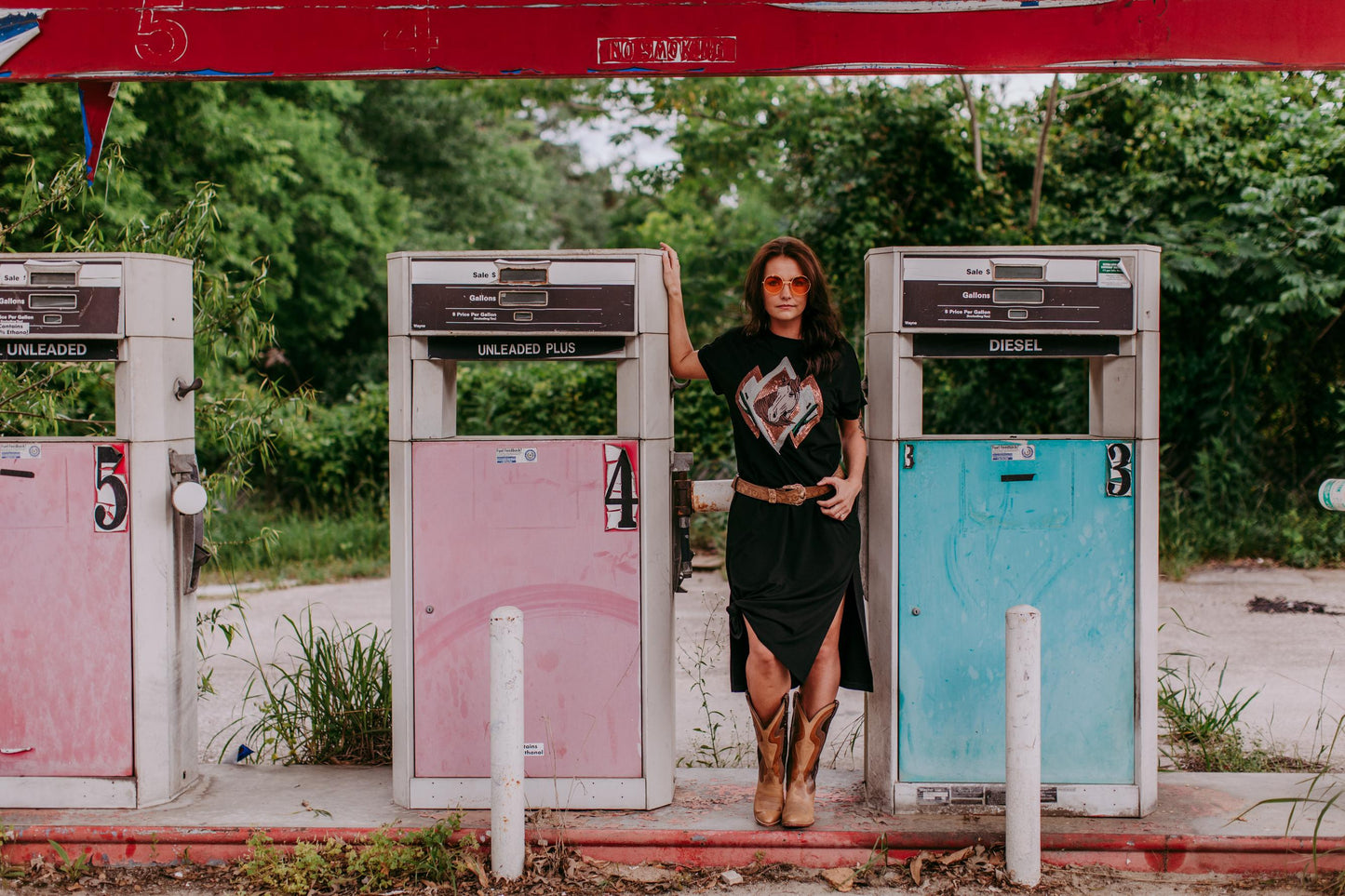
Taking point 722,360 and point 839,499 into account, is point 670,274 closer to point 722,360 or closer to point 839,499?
point 722,360

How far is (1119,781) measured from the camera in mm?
3865

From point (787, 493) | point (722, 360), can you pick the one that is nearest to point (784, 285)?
point (722, 360)

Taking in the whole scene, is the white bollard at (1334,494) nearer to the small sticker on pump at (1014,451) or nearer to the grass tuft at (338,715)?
the small sticker on pump at (1014,451)

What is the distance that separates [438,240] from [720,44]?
14.4m

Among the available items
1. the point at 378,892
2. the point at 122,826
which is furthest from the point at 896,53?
the point at 122,826

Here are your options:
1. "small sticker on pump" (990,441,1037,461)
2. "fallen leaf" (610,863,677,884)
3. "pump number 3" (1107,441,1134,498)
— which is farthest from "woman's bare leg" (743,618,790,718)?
"pump number 3" (1107,441,1134,498)

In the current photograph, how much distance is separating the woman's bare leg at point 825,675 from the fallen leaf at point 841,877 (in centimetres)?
50

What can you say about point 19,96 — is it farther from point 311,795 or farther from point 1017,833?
point 1017,833

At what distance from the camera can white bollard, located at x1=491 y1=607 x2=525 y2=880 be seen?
11.3 ft

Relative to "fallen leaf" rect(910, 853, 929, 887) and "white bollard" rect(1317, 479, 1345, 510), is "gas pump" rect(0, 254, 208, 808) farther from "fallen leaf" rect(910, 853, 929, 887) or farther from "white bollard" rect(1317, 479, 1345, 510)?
"white bollard" rect(1317, 479, 1345, 510)

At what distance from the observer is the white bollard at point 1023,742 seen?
3434 mm

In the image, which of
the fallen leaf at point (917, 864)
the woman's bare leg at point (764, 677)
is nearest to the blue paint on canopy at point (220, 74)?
the woman's bare leg at point (764, 677)

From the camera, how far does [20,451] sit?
395 centimetres

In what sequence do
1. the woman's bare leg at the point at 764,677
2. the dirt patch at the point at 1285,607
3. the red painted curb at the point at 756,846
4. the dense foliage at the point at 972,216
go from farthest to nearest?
the dense foliage at the point at 972,216 < the dirt patch at the point at 1285,607 < the woman's bare leg at the point at 764,677 < the red painted curb at the point at 756,846
